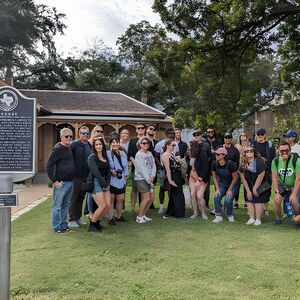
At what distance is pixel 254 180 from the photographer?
7.53 metres

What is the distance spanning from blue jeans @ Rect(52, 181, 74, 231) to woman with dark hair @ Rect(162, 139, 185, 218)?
1953mm

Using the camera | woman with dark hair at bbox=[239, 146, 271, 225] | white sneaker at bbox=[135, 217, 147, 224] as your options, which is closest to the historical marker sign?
the camera

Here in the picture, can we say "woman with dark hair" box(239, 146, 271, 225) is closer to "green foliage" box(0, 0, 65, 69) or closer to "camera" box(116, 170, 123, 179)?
"camera" box(116, 170, 123, 179)

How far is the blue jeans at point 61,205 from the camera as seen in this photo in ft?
22.2

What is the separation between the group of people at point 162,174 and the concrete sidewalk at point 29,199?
2493mm

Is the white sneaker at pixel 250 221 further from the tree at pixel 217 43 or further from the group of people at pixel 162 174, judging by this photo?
the tree at pixel 217 43

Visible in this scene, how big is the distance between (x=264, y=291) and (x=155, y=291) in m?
1.11

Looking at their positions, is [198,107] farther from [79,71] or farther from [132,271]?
[79,71]

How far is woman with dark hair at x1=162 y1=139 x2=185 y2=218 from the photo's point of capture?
789 centimetres

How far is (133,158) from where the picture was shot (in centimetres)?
805

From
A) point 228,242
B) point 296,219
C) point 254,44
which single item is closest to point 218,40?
point 254,44

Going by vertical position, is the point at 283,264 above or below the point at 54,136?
below

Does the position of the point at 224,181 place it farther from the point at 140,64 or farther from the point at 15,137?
the point at 140,64

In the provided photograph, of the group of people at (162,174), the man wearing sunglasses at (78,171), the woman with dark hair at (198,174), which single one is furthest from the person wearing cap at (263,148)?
the man wearing sunglasses at (78,171)
